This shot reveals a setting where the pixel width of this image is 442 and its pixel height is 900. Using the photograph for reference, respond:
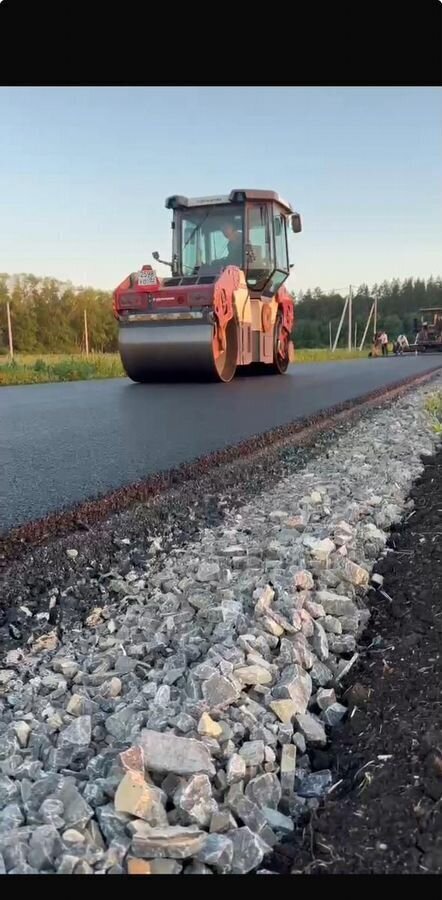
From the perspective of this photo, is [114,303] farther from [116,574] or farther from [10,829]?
[10,829]

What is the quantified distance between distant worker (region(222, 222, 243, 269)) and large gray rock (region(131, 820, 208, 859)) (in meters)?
9.42

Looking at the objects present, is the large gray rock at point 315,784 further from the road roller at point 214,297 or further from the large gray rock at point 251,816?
the road roller at point 214,297

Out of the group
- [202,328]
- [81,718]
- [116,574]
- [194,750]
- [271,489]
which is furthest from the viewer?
[202,328]

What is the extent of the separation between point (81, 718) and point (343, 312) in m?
34.2

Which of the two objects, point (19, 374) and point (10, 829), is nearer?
point (10, 829)

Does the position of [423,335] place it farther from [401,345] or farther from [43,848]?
[43,848]

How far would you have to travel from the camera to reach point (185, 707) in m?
1.31

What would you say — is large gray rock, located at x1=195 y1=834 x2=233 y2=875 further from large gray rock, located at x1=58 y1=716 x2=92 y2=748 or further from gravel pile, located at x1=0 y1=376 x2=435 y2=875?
large gray rock, located at x1=58 y1=716 x2=92 y2=748

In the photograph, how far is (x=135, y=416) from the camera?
5.29 meters

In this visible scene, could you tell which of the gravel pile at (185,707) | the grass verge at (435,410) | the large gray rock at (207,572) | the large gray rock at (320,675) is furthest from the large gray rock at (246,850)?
the grass verge at (435,410)

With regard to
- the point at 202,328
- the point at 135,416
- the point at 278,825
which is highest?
the point at 202,328

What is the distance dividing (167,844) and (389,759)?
455 millimetres

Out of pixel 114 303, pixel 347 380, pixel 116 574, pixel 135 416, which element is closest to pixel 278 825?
pixel 116 574

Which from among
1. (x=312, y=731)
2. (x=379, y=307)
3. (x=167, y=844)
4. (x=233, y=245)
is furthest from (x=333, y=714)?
(x=379, y=307)
